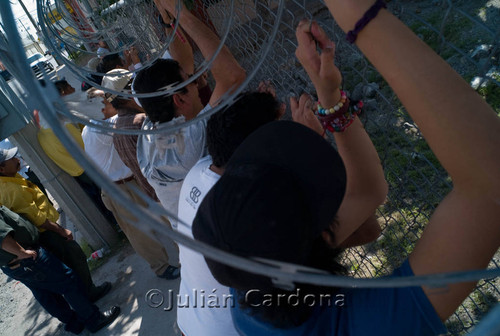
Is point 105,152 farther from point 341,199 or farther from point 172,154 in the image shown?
point 341,199

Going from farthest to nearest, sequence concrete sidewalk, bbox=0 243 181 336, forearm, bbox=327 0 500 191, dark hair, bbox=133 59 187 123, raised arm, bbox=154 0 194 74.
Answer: concrete sidewalk, bbox=0 243 181 336 < raised arm, bbox=154 0 194 74 < dark hair, bbox=133 59 187 123 < forearm, bbox=327 0 500 191

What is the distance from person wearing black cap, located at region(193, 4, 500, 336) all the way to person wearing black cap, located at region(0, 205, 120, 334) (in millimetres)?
2725

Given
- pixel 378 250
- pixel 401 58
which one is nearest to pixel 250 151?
pixel 401 58

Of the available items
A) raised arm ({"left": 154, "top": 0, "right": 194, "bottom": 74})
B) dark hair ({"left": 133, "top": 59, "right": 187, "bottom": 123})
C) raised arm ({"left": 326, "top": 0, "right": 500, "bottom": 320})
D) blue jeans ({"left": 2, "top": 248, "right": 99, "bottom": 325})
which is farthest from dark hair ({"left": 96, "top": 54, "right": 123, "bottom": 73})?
raised arm ({"left": 326, "top": 0, "right": 500, "bottom": 320})

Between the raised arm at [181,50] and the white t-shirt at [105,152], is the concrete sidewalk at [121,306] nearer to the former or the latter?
the white t-shirt at [105,152]

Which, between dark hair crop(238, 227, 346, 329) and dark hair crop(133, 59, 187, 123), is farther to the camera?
dark hair crop(133, 59, 187, 123)

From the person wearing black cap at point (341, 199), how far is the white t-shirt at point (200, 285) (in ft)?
0.88

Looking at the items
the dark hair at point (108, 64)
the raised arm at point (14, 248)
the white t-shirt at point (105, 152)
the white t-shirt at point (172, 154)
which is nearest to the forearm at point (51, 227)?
the raised arm at point (14, 248)

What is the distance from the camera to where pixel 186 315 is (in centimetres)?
156

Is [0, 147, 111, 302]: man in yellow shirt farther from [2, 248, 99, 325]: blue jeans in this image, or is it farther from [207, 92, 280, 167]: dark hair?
[207, 92, 280, 167]: dark hair

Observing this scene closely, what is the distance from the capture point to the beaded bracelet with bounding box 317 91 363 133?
115cm

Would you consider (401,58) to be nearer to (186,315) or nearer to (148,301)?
(186,315)

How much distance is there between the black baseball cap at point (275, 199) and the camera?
0.84 meters

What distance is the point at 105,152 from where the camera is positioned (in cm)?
322
